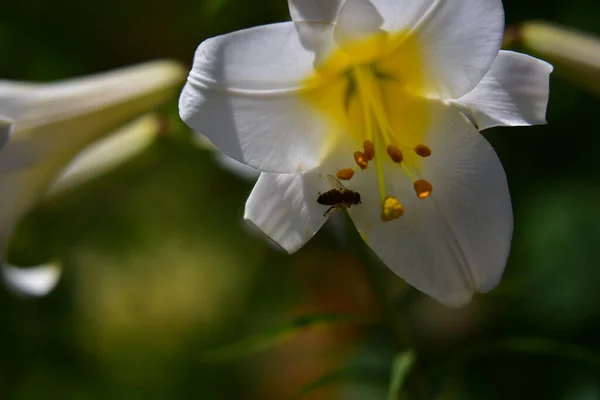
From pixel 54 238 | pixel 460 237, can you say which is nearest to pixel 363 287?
pixel 54 238

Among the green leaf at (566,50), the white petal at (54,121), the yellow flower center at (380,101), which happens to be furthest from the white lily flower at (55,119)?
the green leaf at (566,50)

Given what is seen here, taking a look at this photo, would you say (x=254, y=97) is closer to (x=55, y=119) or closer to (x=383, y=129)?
(x=383, y=129)

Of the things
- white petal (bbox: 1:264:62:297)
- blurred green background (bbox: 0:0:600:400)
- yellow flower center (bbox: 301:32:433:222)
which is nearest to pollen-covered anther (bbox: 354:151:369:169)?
yellow flower center (bbox: 301:32:433:222)

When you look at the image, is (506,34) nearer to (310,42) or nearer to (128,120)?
(310,42)

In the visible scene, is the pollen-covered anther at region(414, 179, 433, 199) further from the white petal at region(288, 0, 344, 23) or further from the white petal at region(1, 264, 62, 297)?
the white petal at region(1, 264, 62, 297)

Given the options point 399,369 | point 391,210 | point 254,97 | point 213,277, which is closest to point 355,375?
point 399,369

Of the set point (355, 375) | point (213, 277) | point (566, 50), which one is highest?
point (566, 50)

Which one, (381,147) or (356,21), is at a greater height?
(356,21)
